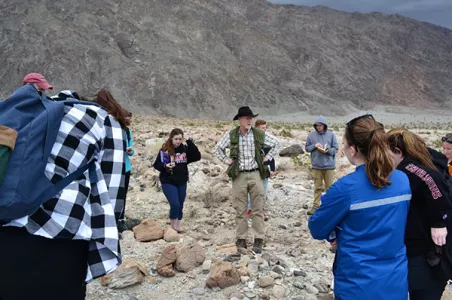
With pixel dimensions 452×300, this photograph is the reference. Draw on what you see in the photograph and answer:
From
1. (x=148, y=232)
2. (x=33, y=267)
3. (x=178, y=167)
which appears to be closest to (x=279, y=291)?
(x=148, y=232)

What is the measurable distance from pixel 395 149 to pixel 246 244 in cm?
319

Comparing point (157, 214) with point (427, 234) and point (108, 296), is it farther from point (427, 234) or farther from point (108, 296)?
point (427, 234)

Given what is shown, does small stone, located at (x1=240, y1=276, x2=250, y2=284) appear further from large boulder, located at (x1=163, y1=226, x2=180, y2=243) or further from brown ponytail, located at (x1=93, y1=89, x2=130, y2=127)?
brown ponytail, located at (x1=93, y1=89, x2=130, y2=127)

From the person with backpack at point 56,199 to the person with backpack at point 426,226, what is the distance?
1837mm

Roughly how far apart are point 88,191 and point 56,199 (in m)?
0.14

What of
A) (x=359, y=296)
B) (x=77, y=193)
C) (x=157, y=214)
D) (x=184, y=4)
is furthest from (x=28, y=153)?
(x=184, y=4)

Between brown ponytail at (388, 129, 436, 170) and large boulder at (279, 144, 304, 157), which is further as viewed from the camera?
large boulder at (279, 144, 304, 157)

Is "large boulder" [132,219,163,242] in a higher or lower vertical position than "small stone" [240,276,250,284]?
higher

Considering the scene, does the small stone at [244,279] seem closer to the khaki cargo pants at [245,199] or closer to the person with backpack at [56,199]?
the khaki cargo pants at [245,199]

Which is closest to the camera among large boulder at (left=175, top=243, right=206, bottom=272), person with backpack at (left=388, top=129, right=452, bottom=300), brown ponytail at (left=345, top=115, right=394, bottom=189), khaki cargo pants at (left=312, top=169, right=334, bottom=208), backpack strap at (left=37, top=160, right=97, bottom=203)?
backpack strap at (left=37, top=160, right=97, bottom=203)

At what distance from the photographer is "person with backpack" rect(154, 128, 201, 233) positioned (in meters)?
5.89

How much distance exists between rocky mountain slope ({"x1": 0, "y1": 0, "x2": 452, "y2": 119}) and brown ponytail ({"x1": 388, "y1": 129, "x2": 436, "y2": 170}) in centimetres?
5077

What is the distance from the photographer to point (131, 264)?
168 inches

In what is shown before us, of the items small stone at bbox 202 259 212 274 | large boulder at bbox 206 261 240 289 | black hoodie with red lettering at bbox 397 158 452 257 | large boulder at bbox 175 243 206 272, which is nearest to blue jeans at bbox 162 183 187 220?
large boulder at bbox 175 243 206 272
